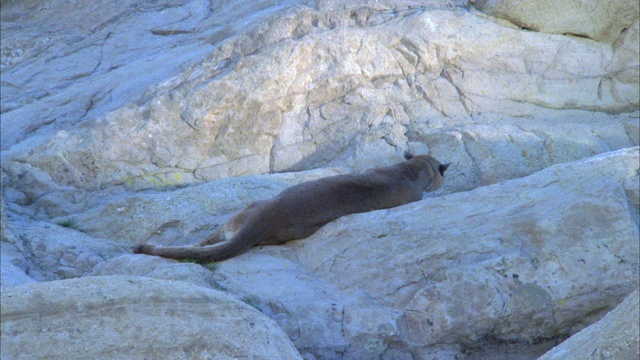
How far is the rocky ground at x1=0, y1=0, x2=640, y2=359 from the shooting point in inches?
217

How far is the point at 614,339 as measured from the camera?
14.0 ft

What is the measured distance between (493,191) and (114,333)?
13.0 feet

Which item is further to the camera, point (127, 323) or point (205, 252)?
point (205, 252)

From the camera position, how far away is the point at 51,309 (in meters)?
4.73

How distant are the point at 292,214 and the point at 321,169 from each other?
1933mm

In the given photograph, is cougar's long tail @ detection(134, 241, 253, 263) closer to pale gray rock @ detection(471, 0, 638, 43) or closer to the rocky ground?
the rocky ground

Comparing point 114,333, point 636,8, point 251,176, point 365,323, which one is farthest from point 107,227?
point 636,8

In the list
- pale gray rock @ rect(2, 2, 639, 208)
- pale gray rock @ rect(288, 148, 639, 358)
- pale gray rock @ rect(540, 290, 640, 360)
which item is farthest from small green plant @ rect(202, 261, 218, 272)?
pale gray rock @ rect(540, 290, 640, 360)

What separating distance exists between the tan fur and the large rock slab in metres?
2.17

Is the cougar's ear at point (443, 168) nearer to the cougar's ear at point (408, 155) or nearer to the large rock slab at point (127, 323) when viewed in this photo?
the cougar's ear at point (408, 155)

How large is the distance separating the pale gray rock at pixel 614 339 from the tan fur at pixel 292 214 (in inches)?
136

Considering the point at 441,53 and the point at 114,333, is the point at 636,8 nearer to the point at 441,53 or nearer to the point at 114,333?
the point at 441,53

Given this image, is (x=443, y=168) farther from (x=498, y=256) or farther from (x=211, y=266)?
(x=211, y=266)

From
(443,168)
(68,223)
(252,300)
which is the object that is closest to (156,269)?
(252,300)
